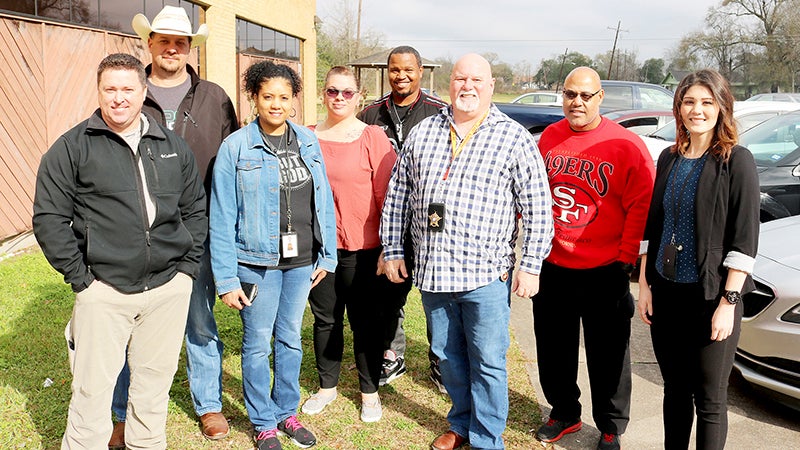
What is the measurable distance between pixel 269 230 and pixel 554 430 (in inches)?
78.7

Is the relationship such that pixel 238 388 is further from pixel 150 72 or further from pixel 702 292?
pixel 702 292

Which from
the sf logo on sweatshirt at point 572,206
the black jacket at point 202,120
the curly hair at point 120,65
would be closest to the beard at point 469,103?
the sf logo on sweatshirt at point 572,206

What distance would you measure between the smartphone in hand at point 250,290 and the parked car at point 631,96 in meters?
10.1

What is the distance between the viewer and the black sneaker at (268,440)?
339 cm

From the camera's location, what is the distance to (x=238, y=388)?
167 inches

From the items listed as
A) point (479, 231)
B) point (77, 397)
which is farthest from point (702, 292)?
point (77, 397)

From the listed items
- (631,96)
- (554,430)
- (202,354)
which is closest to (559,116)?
(631,96)

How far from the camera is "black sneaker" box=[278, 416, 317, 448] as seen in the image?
3522mm

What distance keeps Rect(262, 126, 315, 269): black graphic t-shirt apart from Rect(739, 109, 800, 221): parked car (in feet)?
12.2

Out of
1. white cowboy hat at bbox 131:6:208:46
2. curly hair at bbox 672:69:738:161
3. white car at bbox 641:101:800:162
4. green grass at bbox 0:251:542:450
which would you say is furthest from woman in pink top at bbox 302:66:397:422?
white car at bbox 641:101:800:162

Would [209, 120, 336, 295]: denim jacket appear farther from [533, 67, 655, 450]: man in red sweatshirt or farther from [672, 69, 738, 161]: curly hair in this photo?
[672, 69, 738, 161]: curly hair

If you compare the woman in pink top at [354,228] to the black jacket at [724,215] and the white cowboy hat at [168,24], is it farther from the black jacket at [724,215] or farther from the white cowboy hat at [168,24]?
the black jacket at [724,215]

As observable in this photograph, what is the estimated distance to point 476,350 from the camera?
3.21m

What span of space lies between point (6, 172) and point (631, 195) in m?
7.32
